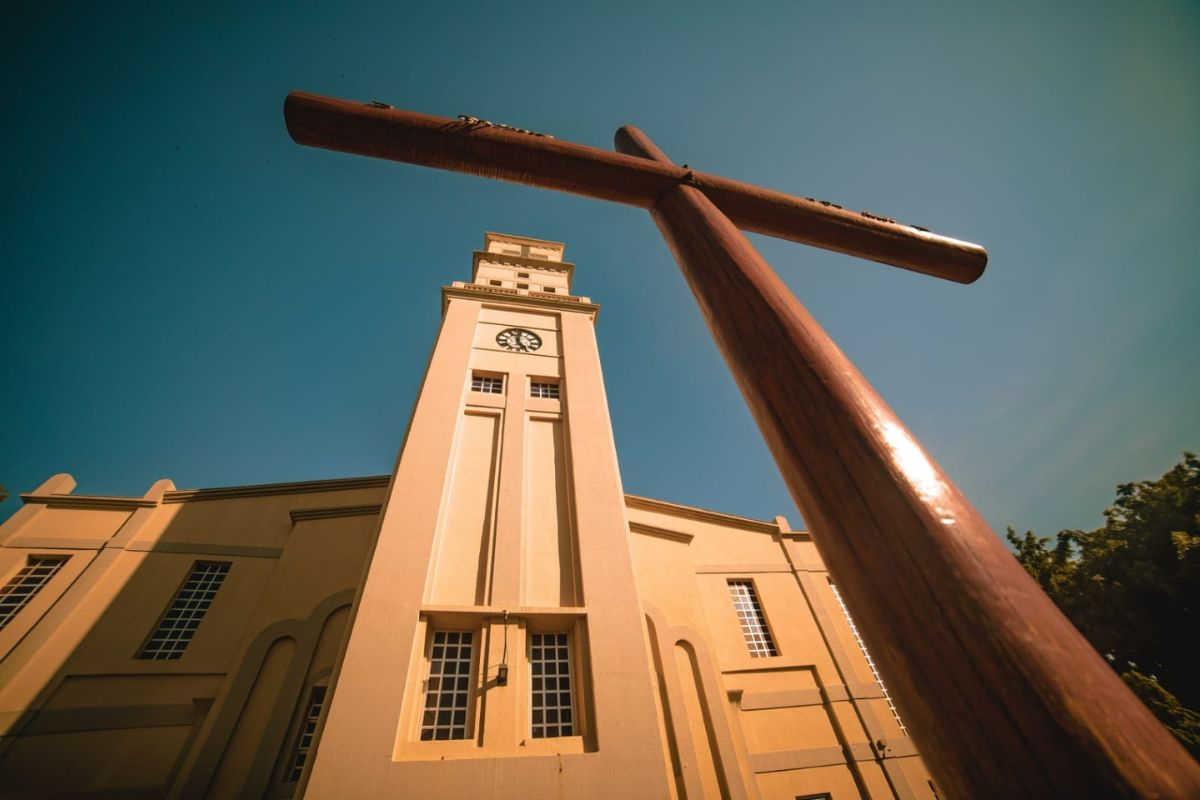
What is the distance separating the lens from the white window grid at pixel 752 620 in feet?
49.9

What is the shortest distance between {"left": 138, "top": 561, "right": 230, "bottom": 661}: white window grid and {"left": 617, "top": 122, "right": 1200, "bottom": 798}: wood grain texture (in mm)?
17337

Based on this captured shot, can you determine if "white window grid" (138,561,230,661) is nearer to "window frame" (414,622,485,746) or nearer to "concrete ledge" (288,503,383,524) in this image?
"concrete ledge" (288,503,383,524)

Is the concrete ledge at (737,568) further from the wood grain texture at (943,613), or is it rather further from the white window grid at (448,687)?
the wood grain texture at (943,613)

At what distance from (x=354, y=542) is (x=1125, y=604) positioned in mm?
29002

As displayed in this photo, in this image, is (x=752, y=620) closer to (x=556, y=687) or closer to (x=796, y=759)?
(x=796, y=759)

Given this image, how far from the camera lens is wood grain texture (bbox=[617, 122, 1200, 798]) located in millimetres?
764

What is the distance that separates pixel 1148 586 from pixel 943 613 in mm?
27230

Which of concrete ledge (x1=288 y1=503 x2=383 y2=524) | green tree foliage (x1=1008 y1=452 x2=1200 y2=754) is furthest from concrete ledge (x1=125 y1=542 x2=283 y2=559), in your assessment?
green tree foliage (x1=1008 y1=452 x2=1200 y2=754)

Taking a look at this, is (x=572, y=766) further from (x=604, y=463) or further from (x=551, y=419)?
(x=551, y=419)

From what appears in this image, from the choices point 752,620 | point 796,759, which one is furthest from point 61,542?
point 796,759

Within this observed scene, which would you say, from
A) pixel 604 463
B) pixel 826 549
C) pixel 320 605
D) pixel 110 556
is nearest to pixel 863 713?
pixel 604 463

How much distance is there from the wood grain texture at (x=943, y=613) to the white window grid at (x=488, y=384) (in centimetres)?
1472

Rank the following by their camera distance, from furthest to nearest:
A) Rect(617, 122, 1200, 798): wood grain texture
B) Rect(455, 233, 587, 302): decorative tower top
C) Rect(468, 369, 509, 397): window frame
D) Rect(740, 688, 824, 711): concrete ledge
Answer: Rect(455, 233, 587, 302): decorative tower top → Rect(468, 369, 509, 397): window frame → Rect(740, 688, 824, 711): concrete ledge → Rect(617, 122, 1200, 798): wood grain texture

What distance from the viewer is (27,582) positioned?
1327cm
